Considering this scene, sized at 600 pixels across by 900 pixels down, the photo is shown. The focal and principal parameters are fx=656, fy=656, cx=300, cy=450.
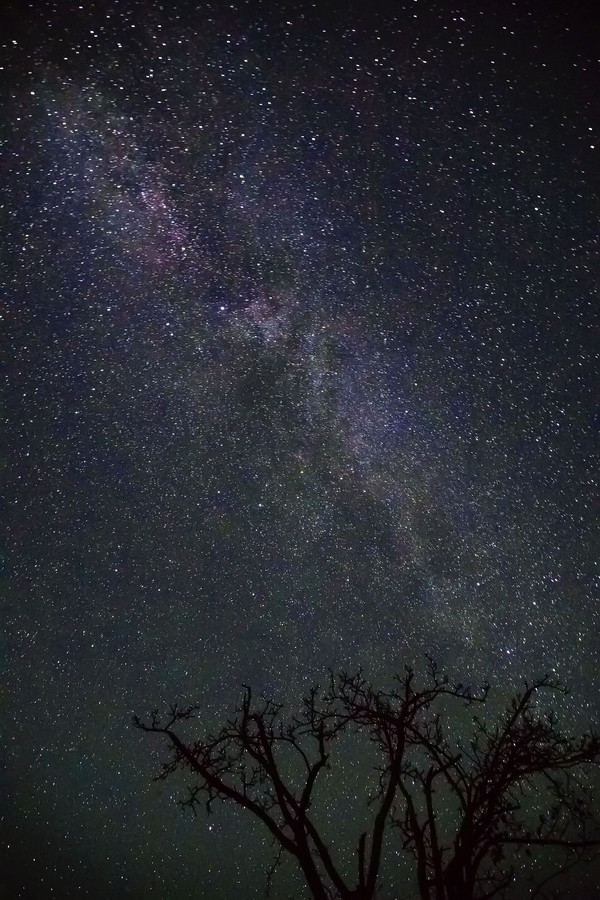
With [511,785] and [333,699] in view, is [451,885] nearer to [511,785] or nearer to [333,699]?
[511,785]

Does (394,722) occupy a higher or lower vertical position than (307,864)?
higher

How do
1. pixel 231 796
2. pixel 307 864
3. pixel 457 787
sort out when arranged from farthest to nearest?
pixel 457 787 < pixel 231 796 < pixel 307 864

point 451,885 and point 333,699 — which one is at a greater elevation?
point 333,699

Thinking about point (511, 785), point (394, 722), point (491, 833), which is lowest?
point (491, 833)

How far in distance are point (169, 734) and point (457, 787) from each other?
4.00m

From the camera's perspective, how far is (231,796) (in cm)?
845

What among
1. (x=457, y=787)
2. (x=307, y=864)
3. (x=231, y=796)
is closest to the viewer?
(x=307, y=864)

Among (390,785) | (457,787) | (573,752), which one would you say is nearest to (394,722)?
(390,785)

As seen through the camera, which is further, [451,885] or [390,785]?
[390,785]

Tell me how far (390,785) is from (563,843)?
2370 mm

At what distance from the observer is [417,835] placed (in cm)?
865

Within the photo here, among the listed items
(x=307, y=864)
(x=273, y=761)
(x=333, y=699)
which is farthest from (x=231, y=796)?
(x=333, y=699)

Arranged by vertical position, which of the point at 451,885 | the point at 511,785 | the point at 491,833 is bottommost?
the point at 451,885

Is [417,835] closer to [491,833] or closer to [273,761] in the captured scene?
[491,833]
